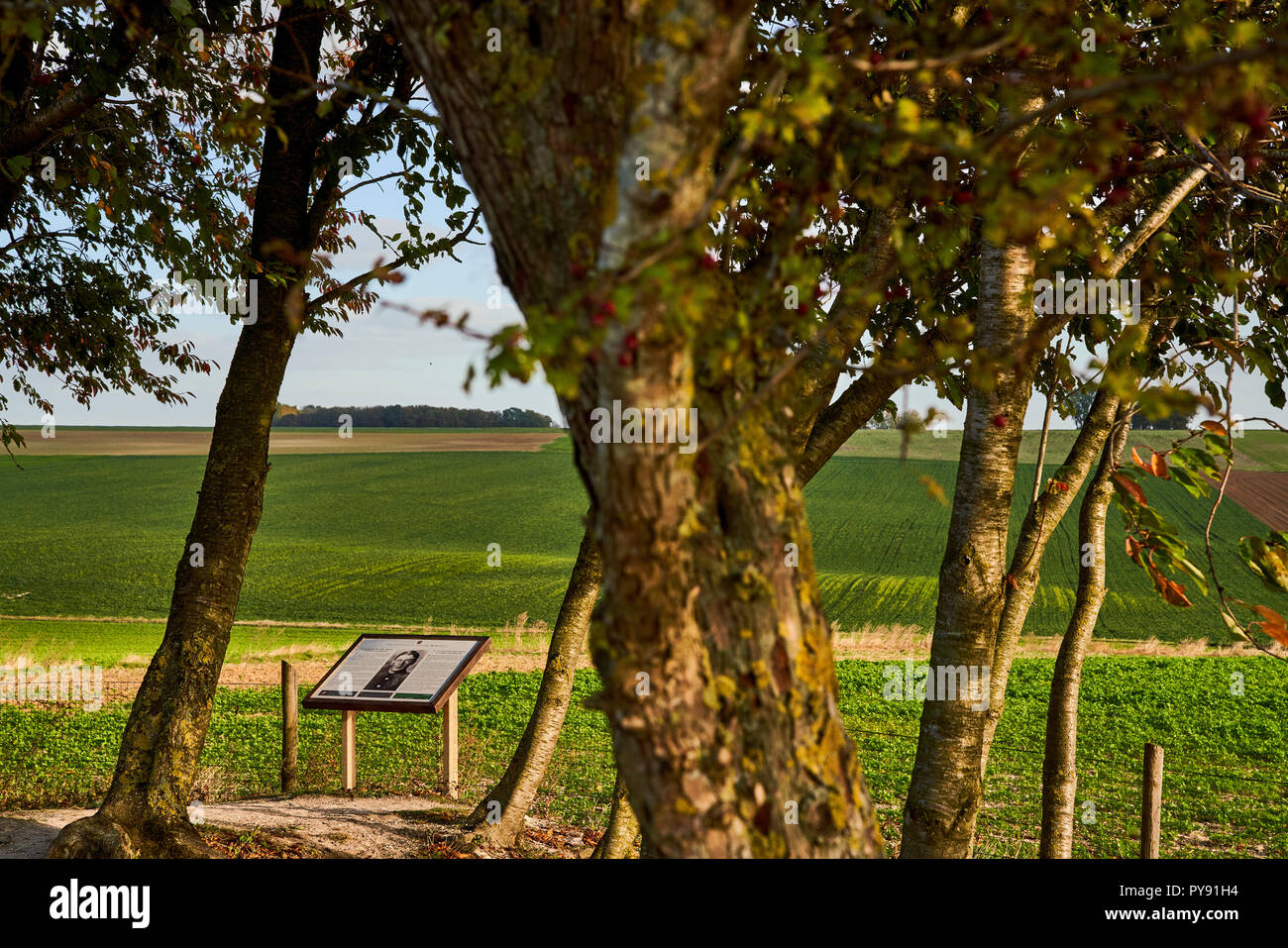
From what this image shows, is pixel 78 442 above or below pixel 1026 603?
above

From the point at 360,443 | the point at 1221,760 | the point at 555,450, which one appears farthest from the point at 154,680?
the point at 360,443

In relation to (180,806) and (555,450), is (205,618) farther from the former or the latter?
(555,450)

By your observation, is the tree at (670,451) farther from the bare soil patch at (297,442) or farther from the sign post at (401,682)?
the bare soil patch at (297,442)

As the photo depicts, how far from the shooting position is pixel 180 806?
7.03 metres

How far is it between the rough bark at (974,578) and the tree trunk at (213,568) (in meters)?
4.32

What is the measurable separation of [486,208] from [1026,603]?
17.4ft

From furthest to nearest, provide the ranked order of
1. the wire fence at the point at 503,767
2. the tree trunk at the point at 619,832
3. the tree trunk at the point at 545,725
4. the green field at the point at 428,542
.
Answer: the green field at the point at 428,542
the wire fence at the point at 503,767
the tree trunk at the point at 545,725
the tree trunk at the point at 619,832

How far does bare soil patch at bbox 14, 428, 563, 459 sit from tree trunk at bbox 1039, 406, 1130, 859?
5953 cm

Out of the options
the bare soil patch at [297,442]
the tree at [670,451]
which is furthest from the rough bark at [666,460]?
the bare soil patch at [297,442]

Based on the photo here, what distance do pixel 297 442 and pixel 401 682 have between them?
65.4m

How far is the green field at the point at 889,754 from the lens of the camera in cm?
1123

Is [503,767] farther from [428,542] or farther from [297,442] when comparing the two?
[297,442]

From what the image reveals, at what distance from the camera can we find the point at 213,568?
739cm

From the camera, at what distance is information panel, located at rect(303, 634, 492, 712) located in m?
9.00
